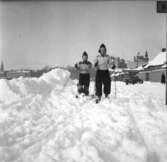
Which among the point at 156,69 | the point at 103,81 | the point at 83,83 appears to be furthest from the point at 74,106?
the point at 156,69

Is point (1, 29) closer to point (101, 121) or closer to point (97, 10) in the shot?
point (97, 10)

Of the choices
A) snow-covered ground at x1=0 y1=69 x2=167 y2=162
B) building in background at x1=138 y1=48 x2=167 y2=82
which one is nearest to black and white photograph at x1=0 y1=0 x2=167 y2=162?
snow-covered ground at x1=0 y1=69 x2=167 y2=162

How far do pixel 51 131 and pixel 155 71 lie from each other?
33.9m

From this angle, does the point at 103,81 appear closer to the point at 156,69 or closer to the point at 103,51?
the point at 103,51

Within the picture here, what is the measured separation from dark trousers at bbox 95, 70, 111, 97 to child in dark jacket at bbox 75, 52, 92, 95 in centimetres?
145

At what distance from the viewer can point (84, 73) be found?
8.77 metres

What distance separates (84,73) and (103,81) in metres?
1.75

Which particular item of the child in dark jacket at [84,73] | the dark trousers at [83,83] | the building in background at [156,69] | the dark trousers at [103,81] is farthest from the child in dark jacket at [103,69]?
the building in background at [156,69]

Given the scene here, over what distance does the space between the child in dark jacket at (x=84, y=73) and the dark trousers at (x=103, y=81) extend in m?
1.45

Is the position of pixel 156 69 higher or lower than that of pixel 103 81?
higher

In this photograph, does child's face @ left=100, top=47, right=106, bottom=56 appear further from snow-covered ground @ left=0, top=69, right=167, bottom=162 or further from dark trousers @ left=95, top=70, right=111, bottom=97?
snow-covered ground @ left=0, top=69, right=167, bottom=162

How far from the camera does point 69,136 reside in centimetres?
319

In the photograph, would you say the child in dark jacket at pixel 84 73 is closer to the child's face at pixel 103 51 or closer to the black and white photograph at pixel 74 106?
the black and white photograph at pixel 74 106

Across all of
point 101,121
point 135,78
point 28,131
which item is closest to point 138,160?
point 101,121
